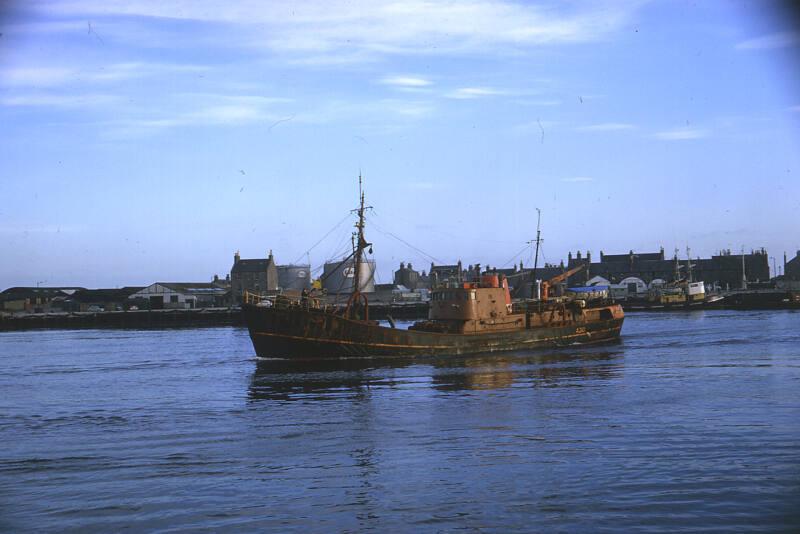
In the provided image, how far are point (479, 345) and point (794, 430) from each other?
28.6 m

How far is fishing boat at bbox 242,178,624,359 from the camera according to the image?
44594 millimetres

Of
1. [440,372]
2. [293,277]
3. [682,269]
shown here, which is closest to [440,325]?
[440,372]

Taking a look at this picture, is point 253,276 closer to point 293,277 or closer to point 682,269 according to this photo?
point 293,277

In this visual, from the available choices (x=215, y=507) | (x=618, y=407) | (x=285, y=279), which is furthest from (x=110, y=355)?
(x=285, y=279)

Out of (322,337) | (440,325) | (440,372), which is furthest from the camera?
(440,325)

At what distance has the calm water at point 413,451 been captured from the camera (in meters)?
14.8

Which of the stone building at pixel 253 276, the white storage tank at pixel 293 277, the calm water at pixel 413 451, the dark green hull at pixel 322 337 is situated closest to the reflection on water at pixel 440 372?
the calm water at pixel 413 451

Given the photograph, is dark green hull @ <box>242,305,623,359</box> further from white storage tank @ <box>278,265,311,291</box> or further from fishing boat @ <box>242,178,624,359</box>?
white storage tank @ <box>278,265,311,291</box>

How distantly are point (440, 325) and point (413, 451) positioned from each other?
96.5ft

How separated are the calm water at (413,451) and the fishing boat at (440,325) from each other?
5.39m

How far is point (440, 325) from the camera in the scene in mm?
49375

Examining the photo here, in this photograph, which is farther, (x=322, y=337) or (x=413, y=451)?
(x=322, y=337)

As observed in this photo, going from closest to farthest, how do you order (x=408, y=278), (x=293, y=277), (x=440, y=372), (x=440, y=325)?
1. (x=440, y=372)
2. (x=440, y=325)
3. (x=293, y=277)
4. (x=408, y=278)

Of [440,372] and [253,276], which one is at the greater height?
[253,276]
